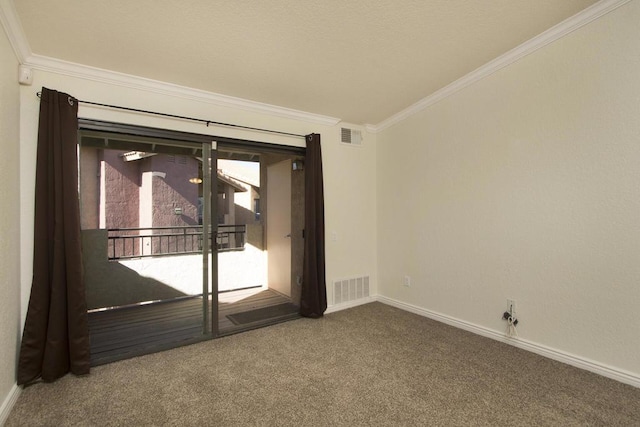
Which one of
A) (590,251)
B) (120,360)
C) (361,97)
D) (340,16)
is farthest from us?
(361,97)

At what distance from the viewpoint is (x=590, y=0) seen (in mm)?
1881

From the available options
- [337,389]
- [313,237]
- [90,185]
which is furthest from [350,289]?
[90,185]

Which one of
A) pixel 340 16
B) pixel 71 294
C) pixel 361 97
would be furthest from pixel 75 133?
pixel 361 97

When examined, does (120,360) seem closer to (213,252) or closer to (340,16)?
(213,252)

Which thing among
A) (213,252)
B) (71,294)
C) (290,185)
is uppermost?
(290,185)

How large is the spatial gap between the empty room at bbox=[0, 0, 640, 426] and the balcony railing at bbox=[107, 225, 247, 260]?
52mm

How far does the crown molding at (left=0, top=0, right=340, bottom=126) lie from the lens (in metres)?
1.84

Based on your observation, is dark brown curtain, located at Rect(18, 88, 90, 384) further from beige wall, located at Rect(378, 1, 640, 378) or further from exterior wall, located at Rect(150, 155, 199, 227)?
beige wall, located at Rect(378, 1, 640, 378)

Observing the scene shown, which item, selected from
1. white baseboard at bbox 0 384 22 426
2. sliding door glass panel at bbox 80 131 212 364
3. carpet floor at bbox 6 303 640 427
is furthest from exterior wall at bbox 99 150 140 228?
carpet floor at bbox 6 303 640 427

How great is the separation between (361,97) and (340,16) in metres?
1.27

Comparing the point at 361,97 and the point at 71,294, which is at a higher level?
the point at 361,97

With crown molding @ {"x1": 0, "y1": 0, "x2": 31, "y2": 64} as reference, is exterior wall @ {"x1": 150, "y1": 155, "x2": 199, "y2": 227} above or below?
below

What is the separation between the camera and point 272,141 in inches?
129

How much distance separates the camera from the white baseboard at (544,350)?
1.92 meters
